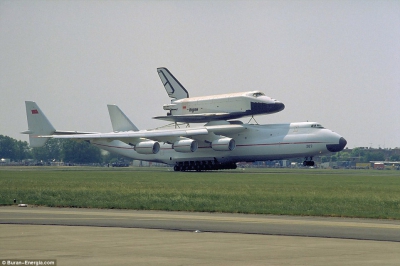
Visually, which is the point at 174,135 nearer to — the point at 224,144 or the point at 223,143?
the point at 223,143

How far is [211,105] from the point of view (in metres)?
74.0

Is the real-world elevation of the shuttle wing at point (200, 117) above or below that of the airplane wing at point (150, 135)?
above

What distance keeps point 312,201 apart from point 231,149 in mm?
38175

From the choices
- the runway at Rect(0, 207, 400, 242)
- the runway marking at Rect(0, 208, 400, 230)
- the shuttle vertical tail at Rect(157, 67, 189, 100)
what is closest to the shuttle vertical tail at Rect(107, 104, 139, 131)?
the shuttle vertical tail at Rect(157, 67, 189, 100)

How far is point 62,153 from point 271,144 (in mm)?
109507

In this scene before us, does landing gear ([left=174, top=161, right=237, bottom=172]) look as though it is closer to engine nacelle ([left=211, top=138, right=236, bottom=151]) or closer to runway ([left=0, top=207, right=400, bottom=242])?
engine nacelle ([left=211, top=138, right=236, bottom=151])

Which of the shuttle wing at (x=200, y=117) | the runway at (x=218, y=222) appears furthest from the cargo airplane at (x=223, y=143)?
the runway at (x=218, y=222)

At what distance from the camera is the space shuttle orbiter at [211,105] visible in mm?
70875

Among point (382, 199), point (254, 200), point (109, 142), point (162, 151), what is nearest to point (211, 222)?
point (254, 200)

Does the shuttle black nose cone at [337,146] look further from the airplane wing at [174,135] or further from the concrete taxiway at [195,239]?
the concrete taxiway at [195,239]

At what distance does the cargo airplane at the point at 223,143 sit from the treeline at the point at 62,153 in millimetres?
75965

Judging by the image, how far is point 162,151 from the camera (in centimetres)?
7281

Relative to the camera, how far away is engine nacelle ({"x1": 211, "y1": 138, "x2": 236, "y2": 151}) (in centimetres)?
6650

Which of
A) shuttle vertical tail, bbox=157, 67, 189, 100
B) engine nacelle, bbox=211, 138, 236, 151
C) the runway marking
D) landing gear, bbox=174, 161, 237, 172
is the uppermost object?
shuttle vertical tail, bbox=157, 67, 189, 100
